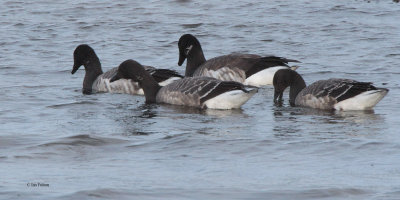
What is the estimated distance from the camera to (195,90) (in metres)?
12.8

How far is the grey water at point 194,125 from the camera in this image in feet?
26.3

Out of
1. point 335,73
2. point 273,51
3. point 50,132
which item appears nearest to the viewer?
point 50,132

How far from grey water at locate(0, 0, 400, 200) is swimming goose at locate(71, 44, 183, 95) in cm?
27

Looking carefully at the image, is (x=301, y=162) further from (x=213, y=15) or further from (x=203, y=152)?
(x=213, y=15)

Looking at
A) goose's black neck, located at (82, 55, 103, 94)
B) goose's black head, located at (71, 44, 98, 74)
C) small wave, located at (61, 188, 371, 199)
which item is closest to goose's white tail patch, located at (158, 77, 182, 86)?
goose's black neck, located at (82, 55, 103, 94)

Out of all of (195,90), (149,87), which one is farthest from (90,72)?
(195,90)

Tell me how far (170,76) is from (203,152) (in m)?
5.17

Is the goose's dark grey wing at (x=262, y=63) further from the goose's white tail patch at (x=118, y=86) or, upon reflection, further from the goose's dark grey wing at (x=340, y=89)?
the goose's dark grey wing at (x=340, y=89)

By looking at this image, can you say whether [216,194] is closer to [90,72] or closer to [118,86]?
[118,86]

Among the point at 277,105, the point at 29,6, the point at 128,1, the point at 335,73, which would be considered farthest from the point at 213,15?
the point at 277,105

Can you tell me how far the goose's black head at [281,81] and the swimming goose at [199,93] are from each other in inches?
42.4

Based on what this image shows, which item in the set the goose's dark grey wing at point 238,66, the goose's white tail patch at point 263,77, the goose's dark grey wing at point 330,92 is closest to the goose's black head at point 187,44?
the goose's dark grey wing at point 238,66

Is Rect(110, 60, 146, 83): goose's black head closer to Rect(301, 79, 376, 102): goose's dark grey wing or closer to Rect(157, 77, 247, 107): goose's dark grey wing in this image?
Rect(157, 77, 247, 107): goose's dark grey wing

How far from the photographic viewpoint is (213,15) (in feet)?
77.6
